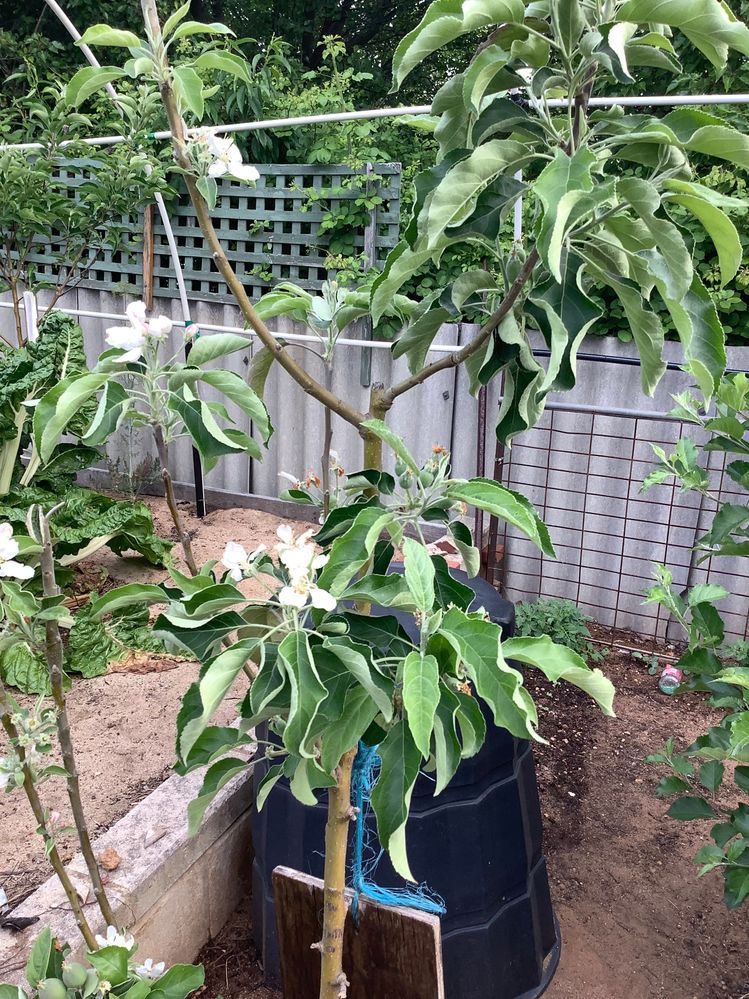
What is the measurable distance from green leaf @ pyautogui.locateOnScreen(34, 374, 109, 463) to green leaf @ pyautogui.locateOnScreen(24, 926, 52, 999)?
69 centimetres

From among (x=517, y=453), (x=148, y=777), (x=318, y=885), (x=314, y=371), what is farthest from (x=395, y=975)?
(x=314, y=371)

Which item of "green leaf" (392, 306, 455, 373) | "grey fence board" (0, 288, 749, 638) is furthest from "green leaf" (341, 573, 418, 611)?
"grey fence board" (0, 288, 749, 638)

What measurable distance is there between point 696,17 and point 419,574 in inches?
24.1

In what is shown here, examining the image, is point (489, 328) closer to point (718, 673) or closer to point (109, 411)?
point (109, 411)

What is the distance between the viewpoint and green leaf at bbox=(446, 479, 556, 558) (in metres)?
0.86

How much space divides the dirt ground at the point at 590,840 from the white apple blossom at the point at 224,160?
1.65 meters

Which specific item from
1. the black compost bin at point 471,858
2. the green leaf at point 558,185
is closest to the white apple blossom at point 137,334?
the green leaf at point 558,185

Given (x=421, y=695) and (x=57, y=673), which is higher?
(x=421, y=695)

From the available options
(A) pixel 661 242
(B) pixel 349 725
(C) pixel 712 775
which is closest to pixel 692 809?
(C) pixel 712 775

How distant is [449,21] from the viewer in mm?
817

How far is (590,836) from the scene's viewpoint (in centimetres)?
254

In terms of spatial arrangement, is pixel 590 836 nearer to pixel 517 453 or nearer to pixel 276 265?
pixel 517 453

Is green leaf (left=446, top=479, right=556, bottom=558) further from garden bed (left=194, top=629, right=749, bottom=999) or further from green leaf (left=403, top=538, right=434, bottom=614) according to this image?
garden bed (left=194, top=629, right=749, bottom=999)

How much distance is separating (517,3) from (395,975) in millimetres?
1435
